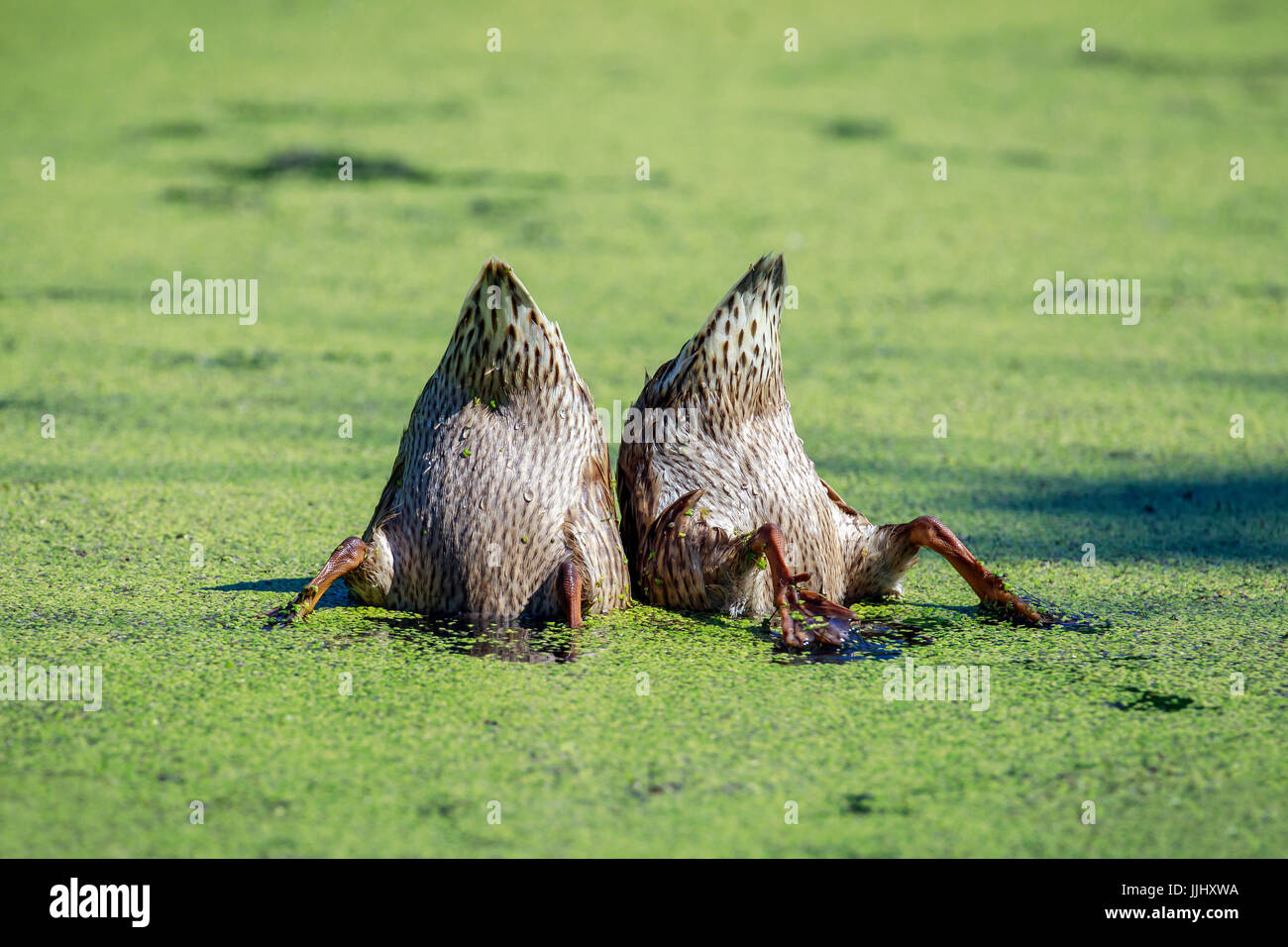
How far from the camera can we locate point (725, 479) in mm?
3543

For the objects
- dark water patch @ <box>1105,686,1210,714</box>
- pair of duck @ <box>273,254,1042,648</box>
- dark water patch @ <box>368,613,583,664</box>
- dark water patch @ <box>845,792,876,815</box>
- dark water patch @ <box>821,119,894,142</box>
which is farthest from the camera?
dark water patch @ <box>821,119,894,142</box>

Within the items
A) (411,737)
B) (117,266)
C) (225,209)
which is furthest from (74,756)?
(225,209)

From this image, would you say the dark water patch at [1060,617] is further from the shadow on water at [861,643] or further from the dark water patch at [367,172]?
the dark water patch at [367,172]

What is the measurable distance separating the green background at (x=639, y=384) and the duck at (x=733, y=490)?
0.39 ft

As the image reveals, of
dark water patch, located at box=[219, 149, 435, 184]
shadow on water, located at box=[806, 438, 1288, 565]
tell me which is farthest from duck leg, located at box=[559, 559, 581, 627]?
dark water patch, located at box=[219, 149, 435, 184]

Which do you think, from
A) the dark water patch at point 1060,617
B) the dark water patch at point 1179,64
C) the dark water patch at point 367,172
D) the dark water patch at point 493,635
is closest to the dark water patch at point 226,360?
the dark water patch at point 367,172

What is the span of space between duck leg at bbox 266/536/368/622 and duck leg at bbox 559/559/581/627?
44cm

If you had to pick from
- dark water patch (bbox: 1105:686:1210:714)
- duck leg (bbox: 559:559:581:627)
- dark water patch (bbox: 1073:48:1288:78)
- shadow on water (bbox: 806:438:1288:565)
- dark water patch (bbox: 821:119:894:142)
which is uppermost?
dark water patch (bbox: 1073:48:1288:78)

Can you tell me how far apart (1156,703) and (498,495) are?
57.2 inches

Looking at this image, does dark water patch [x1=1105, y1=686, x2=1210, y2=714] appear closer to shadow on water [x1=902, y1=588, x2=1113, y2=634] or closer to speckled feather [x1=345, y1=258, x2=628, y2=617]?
shadow on water [x1=902, y1=588, x2=1113, y2=634]

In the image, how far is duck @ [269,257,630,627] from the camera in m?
3.40

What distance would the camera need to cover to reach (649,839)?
2541 mm

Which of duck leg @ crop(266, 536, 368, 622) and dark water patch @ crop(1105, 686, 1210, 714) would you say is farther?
duck leg @ crop(266, 536, 368, 622)

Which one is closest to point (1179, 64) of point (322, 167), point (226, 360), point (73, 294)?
point (322, 167)
